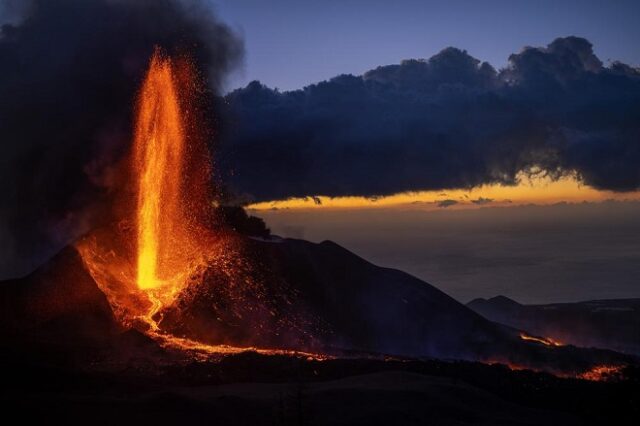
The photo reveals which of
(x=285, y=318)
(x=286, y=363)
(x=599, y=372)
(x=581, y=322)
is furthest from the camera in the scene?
(x=581, y=322)

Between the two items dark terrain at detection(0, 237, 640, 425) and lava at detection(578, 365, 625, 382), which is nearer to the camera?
dark terrain at detection(0, 237, 640, 425)

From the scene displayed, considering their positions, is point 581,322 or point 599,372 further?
point 581,322

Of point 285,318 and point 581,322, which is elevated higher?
point 285,318

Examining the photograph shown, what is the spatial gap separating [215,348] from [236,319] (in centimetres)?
723

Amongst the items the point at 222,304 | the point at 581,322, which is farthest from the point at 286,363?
the point at 581,322

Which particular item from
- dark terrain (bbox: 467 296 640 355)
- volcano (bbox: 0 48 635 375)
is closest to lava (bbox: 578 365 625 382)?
volcano (bbox: 0 48 635 375)

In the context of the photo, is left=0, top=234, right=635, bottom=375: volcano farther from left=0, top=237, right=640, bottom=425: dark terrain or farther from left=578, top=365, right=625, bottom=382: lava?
left=578, top=365, right=625, bottom=382: lava

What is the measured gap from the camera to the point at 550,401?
111 ft

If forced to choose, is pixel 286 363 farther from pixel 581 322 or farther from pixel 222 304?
pixel 581 322

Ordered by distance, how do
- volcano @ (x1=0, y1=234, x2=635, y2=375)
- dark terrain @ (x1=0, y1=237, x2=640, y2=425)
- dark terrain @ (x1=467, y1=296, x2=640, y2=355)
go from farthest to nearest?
dark terrain @ (x1=467, y1=296, x2=640, y2=355) → volcano @ (x1=0, y1=234, x2=635, y2=375) → dark terrain @ (x1=0, y1=237, x2=640, y2=425)

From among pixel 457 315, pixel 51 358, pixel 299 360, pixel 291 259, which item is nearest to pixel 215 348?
pixel 299 360

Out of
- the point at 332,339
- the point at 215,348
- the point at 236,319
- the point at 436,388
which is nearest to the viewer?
the point at 436,388

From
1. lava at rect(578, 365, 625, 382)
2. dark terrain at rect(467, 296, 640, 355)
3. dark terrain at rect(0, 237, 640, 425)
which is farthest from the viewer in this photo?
dark terrain at rect(467, 296, 640, 355)

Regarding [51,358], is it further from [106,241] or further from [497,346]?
[497,346]
